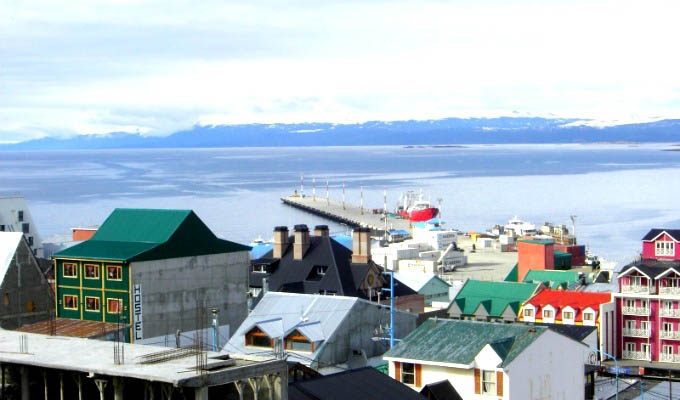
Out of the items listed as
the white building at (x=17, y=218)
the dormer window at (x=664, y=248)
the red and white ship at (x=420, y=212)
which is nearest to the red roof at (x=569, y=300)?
the dormer window at (x=664, y=248)

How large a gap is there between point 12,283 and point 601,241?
304 feet

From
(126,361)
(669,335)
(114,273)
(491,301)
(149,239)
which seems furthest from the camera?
(491,301)

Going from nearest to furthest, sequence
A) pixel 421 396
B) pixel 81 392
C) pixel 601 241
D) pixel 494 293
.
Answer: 1. pixel 81 392
2. pixel 421 396
3. pixel 494 293
4. pixel 601 241

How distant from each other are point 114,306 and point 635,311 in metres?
22.9

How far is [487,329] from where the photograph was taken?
104ft

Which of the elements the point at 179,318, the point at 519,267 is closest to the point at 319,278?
the point at 179,318

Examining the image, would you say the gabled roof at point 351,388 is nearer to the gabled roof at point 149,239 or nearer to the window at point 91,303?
the gabled roof at point 149,239

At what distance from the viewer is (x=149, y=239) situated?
4150cm

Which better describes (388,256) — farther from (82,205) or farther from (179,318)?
(82,205)

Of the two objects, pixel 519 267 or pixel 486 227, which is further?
pixel 486 227

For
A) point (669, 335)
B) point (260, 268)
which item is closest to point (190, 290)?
point (260, 268)

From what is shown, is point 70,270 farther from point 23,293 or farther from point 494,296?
point 494,296

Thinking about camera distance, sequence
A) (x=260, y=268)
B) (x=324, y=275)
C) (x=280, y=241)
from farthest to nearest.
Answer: (x=260, y=268) < (x=280, y=241) < (x=324, y=275)

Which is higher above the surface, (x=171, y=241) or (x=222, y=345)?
(x=171, y=241)
